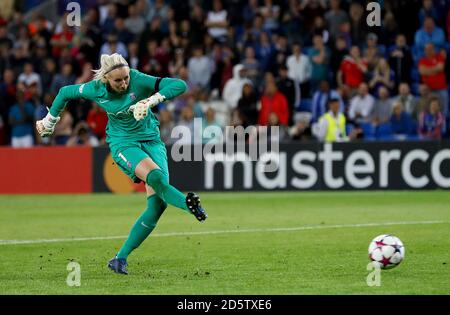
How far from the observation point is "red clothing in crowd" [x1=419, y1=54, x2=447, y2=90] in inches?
877

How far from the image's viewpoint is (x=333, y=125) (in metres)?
21.8

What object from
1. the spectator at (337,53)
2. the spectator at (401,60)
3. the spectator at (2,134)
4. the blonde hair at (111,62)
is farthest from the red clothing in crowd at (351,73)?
the blonde hair at (111,62)

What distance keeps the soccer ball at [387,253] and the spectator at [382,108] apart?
41.0 ft

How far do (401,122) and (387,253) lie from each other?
12.4 m

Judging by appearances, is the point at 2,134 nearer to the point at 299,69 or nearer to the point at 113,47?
the point at 113,47

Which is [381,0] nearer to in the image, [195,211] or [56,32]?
[56,32]

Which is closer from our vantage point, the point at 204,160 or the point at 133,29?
the point at 204,160

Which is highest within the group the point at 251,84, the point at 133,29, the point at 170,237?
the point at 133,29

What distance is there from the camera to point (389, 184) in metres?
21.1

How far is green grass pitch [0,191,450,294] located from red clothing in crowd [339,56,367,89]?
3.01 metres

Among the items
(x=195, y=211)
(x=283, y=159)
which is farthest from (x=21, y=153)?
(x=195, y=211)

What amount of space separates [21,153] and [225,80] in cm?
490

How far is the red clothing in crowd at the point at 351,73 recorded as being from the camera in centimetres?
2275

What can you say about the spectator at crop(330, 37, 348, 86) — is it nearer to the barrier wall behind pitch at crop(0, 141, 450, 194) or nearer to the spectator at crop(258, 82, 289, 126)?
the spectator at crop(258, 82, 289, 126)
